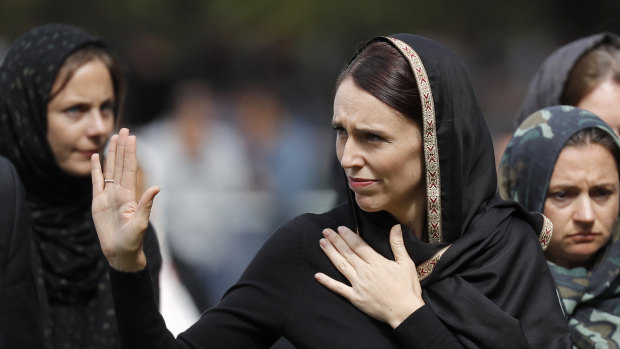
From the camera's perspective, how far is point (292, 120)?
896cm

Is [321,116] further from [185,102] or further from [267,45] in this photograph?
[185,102]

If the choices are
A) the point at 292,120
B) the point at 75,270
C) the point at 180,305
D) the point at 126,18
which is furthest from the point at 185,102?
the point at 126,18

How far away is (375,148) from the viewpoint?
312 cm

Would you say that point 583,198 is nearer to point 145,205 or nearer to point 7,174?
point 145,205

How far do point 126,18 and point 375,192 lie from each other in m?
12.6

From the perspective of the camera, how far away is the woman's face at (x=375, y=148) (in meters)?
3.10

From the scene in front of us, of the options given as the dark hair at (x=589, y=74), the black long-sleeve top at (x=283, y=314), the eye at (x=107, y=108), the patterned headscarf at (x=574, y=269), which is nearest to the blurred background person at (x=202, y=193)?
the eye at (x=107, y=108)

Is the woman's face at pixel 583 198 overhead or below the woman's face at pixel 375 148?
below

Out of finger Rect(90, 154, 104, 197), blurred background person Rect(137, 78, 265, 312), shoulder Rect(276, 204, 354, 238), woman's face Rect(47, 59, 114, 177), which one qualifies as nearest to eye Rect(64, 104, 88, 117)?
woman's face Rect(47, 59, 114, 177)

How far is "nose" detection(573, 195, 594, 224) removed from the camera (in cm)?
360

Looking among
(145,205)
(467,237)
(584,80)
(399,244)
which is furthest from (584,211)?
(145,205)

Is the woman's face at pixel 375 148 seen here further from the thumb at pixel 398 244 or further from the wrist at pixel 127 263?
the wrist at pixel 127 263

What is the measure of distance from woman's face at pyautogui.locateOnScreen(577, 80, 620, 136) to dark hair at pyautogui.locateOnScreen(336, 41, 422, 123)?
4.75ft

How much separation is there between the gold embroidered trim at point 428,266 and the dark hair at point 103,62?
5.79 ft
